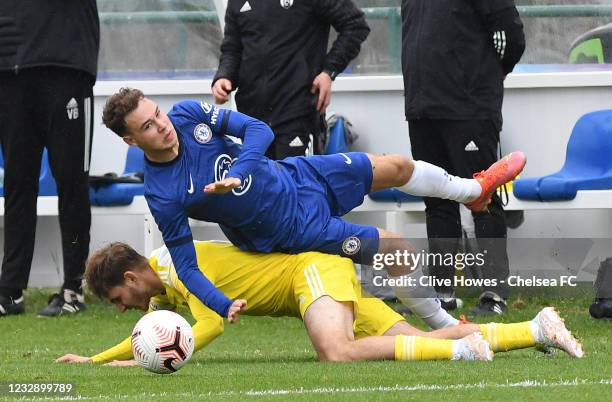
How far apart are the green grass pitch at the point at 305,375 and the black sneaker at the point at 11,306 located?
1.13 m

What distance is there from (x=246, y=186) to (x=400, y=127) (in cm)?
451

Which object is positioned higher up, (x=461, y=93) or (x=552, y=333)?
(x=461, y=93)

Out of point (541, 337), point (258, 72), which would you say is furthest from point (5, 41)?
point (541, 337)

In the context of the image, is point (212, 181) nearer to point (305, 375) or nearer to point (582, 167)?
point (305, 375)

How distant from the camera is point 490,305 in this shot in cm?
960

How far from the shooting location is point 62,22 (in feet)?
33.3

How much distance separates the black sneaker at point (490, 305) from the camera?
9.55 m

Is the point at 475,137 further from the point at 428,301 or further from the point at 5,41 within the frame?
the point at 5,41

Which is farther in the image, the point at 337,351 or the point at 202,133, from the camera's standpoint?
the point at 202,133

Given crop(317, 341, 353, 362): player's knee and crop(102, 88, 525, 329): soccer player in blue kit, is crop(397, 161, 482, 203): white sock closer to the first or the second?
crop(102, 88, 525, 329): soccer player in blue kit

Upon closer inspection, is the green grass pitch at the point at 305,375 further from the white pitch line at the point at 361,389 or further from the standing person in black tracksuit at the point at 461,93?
the standing person in black tracksuit at the point at 461,93

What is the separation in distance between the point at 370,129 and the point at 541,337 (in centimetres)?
518

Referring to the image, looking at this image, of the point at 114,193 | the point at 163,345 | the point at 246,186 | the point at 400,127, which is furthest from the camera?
the point at 400,127

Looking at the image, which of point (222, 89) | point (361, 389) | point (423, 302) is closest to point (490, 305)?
point (423, 302)
